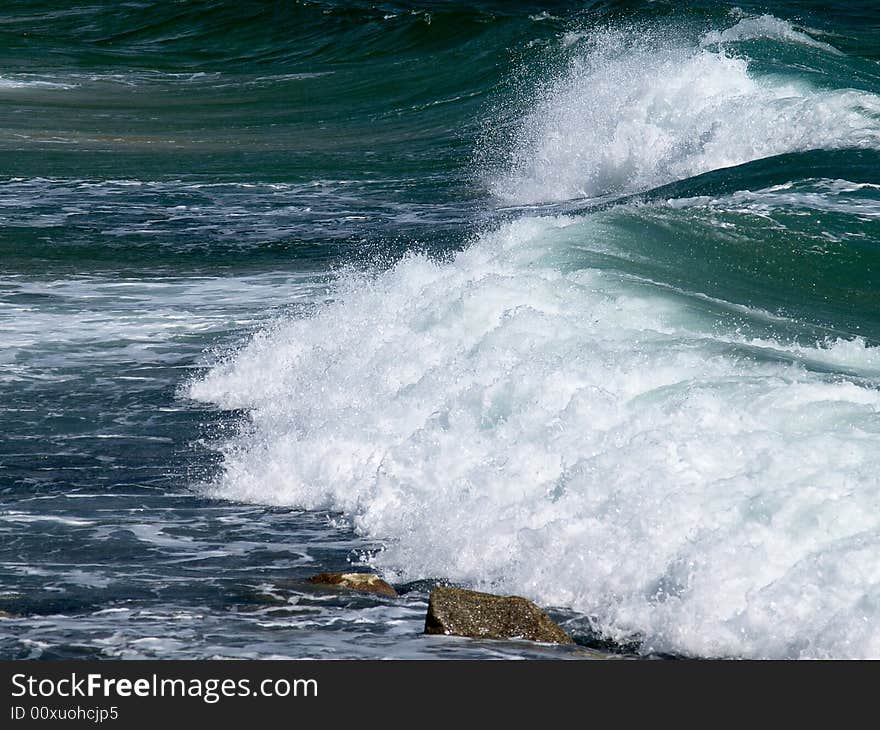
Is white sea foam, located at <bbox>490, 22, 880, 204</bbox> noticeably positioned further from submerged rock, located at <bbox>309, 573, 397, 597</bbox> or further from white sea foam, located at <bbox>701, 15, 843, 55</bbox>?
submerged rock, located at <bbox>309, 573, 397, 597</bbox>

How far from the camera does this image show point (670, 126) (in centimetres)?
2031

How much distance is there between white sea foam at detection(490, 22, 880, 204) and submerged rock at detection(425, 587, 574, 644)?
41.4 ft

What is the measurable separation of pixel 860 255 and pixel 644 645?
26.0 feet

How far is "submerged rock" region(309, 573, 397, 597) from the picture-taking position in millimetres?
6504

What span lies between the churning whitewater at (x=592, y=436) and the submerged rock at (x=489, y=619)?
14.5 inches

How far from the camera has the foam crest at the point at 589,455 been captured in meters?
6.07

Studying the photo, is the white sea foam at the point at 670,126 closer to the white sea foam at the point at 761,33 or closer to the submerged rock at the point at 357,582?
Answer: the white sea foam at the point at 761,33

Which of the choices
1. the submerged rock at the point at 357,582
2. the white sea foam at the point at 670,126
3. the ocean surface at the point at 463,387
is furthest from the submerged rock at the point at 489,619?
the white sea foam at the point at 670,126

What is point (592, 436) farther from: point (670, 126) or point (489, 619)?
point (670, 126)

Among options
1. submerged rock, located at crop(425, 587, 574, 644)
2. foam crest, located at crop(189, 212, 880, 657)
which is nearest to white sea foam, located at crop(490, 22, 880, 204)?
foam crest, located at crop(189, 212, 880, 657)

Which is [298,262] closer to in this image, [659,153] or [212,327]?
[212,327]

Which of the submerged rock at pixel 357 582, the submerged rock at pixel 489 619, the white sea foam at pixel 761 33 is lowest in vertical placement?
the submerged rock at pixel 357 582

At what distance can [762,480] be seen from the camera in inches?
261

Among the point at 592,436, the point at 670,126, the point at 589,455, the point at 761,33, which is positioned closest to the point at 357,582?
the point at 589,455
